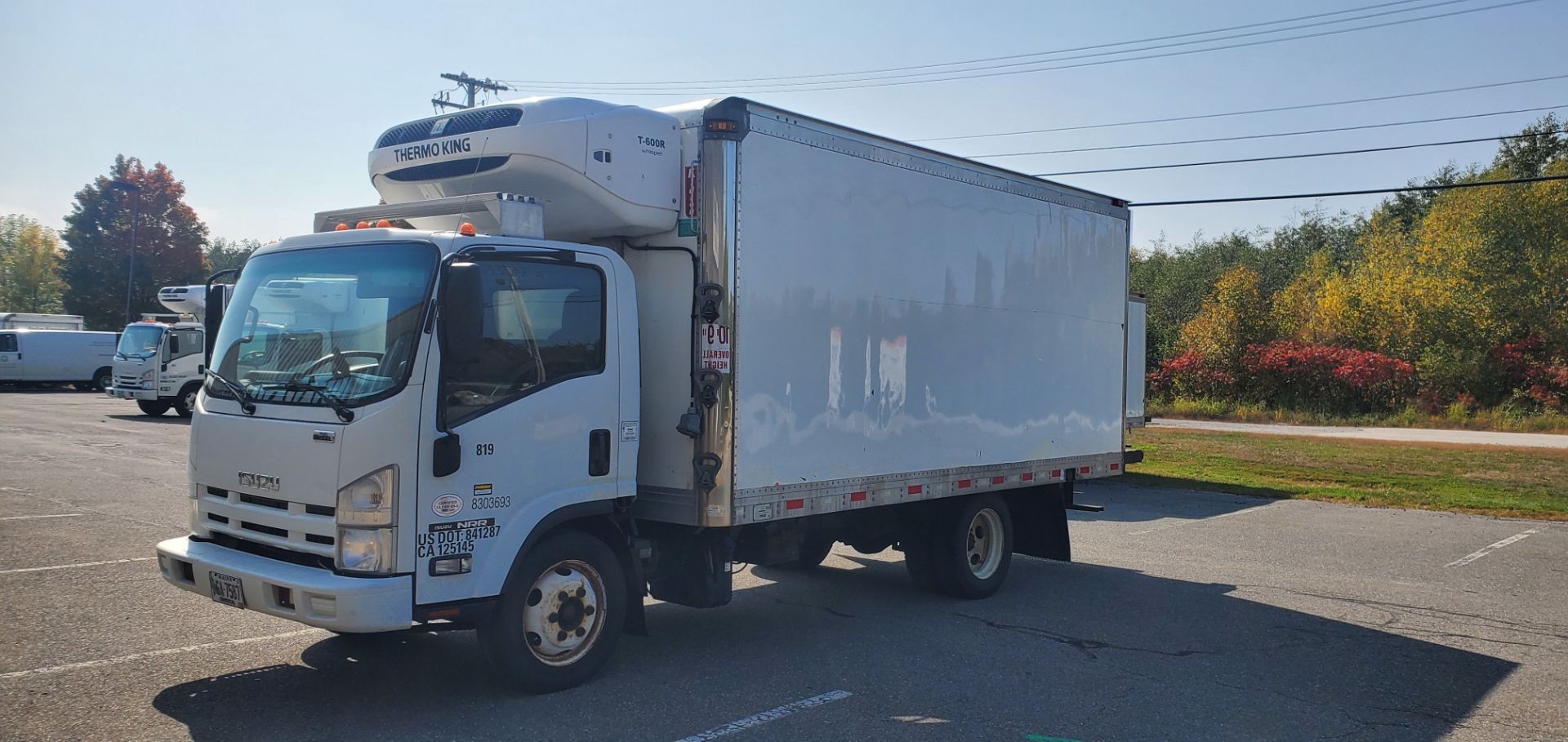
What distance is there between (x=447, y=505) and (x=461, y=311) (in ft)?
3.18

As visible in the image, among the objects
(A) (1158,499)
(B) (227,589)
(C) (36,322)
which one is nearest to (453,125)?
(B) (227,589)

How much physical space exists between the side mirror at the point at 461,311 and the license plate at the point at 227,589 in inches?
60.8

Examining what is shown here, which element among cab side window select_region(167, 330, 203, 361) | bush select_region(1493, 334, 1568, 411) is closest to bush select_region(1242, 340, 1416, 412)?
bush select_region(1493, 334, 1568, 411)

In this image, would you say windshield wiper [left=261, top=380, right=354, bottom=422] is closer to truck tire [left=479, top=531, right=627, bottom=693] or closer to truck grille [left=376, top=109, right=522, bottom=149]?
truck tire [left=479, top=531, right=627, bottom=693]

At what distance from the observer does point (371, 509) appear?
5344 millimetres

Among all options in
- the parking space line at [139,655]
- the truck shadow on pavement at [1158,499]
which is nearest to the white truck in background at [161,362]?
the truck shadow on pavement at [1158,499]

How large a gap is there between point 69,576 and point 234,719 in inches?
171

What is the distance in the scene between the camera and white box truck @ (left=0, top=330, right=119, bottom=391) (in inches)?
1547

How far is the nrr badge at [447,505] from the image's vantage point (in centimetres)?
552

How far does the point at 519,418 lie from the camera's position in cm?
589

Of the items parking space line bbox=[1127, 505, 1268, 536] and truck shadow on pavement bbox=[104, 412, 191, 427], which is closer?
parking space line bbox=[1127, 505, 1268, 536]

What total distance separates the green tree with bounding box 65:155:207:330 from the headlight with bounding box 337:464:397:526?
191ft

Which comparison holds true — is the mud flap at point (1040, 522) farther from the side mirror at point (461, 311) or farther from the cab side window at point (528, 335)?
the side mirror at point (461, 311)

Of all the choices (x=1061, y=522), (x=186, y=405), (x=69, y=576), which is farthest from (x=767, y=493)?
(x=186, y=405)
